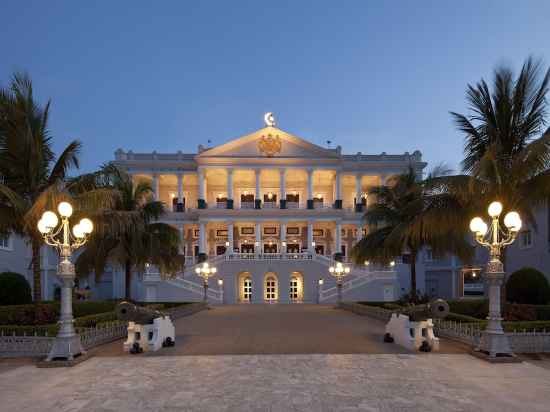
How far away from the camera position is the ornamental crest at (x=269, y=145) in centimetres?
4603

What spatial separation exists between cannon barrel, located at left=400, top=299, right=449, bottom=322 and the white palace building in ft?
77.0

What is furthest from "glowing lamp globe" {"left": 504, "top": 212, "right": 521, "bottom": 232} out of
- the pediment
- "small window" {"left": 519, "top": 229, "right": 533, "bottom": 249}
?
the pediment

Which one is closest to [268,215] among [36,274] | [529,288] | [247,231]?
[247,231]

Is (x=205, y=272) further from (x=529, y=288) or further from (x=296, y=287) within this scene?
(x=529, y=288)

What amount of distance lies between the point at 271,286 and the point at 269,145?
52.0 feet

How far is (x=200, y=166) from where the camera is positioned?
4616cm

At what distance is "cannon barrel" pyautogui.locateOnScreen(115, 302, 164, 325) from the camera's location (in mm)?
11406

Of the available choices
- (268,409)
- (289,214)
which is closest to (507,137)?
(268,409)

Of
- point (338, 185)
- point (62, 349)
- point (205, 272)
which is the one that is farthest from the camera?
point (338, 185)

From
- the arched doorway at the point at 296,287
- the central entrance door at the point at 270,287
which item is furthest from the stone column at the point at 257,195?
the arched doorway at the point at 296,287

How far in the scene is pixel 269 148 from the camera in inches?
1815

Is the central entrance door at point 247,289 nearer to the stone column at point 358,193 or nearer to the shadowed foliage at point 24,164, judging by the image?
the stone column at point 358,193

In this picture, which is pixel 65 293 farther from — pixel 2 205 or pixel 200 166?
pixel 200 166

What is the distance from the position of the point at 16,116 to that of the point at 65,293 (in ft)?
20.2
